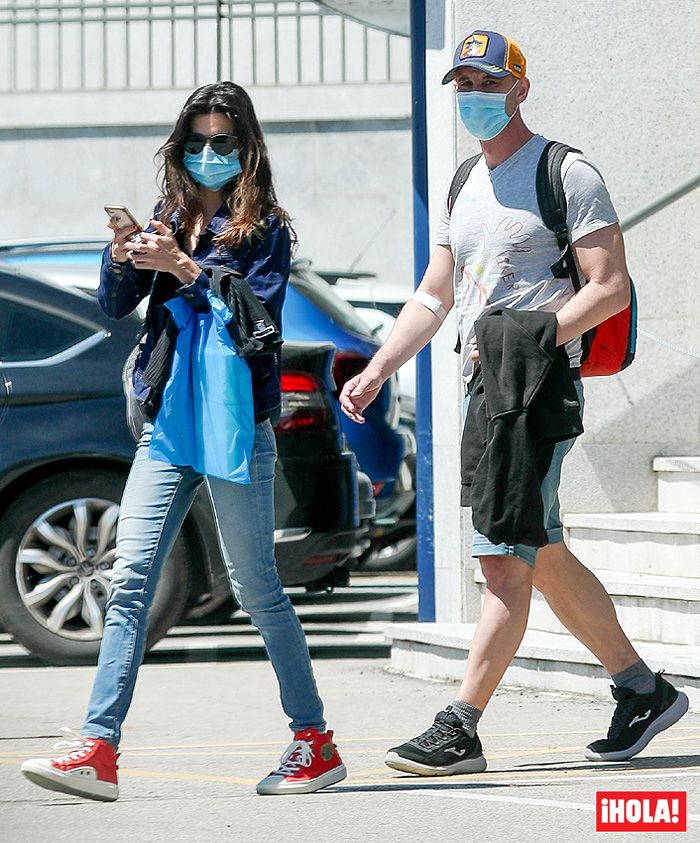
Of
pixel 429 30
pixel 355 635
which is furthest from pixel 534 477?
pixel 355 635

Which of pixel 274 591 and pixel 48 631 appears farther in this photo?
pixel 48 631

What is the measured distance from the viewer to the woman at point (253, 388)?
15.1ft

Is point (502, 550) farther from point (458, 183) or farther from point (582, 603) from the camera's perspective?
point (458, 183)

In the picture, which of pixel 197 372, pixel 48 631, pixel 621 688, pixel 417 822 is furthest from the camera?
pixel 48 631

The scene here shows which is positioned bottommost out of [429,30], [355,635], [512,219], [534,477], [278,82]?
[355,635]

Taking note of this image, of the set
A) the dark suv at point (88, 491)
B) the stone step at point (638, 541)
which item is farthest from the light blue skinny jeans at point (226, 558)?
the dark suv at point (88, 491)

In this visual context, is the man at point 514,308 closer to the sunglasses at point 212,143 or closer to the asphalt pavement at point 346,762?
the asphalt pavement at point 346,762

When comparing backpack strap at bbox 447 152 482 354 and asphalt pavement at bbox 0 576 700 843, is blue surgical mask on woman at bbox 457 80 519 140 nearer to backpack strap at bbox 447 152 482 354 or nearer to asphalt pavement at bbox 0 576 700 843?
backpack strap at bbox 447 152 482 354

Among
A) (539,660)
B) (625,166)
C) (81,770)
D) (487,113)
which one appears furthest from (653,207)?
(81,770)

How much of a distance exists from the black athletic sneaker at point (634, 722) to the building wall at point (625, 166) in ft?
7.13

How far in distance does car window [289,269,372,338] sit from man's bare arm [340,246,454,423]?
339 cm

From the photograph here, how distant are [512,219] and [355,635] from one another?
4274 millimetres

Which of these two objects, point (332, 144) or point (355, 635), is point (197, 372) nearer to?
point (355, 635)

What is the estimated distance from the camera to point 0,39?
678 inches
